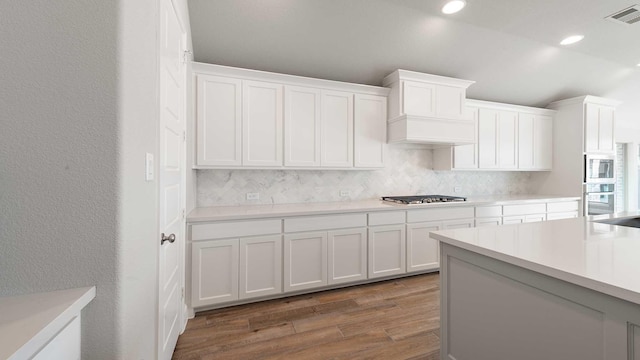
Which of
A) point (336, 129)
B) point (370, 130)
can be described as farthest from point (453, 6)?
point (336, 129)

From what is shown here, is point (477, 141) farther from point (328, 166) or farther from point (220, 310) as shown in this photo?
point (220, 310)

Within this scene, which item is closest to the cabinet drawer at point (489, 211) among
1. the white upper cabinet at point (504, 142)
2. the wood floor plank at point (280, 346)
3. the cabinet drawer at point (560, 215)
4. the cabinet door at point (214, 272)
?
the white upper cabinet at point (504, 142)

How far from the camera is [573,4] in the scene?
2607 millimetres

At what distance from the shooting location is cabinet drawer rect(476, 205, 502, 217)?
11.5ft

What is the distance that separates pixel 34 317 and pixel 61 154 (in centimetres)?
48

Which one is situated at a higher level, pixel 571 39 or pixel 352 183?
pixel 571 39

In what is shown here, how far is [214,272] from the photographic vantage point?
237 centimetres

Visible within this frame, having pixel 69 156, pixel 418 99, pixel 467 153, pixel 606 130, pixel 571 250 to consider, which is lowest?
pixel 571 250

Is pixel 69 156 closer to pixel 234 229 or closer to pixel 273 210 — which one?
pixel 234 229

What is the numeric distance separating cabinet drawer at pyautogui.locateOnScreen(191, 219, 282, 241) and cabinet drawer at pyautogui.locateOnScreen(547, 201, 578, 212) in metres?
4.14

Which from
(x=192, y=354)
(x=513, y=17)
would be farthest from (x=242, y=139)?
(x=513, y=17)

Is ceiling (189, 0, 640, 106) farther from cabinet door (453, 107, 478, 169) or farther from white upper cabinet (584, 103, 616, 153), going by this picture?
white upper cabinet (584, 103, 616, 153)

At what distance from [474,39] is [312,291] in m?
3.35

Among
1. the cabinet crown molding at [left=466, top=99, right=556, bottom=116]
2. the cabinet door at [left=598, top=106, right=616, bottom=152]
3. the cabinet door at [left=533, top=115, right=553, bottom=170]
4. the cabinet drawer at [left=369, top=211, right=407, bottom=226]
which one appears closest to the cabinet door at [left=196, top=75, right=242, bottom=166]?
the cabinet drawer at [left=369, top=211, right=407, bottom=226]
